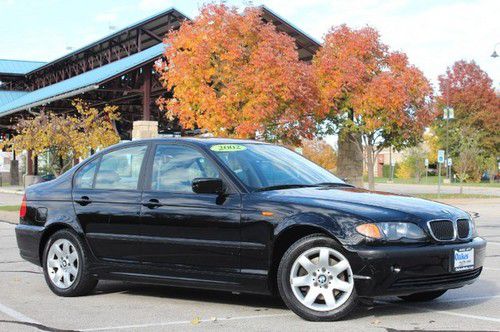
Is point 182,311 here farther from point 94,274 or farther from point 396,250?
point 396,250

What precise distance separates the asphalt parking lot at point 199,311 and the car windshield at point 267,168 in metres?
1.14

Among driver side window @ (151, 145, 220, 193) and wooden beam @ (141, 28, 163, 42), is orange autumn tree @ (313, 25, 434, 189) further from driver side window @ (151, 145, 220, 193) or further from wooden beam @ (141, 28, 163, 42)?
driver side window @ (151, 145, 220, 193)

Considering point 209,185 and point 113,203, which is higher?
point 209,185

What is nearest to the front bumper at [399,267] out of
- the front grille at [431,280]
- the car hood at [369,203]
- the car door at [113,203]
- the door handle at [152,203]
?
the front grille at [431,280]

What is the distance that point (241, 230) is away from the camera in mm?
6844

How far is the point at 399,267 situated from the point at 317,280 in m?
0.68

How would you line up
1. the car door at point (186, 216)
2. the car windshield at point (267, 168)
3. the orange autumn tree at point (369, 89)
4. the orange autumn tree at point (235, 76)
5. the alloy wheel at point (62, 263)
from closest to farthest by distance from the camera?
the car door at point (186, 216) < the car windshield at point (267, 168) < the alloy wheel at point (62, 263) < the orange autumn tree at point (235, 76) < the orange autumn tree at point (369, 89)

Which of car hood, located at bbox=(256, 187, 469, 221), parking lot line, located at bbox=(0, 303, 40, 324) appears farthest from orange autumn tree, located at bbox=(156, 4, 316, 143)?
car hood, located at bbox=(256, 187, 469, 221)

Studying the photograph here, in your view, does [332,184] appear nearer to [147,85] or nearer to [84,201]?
[84,201]

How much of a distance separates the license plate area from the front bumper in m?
0.07

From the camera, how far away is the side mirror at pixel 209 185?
6.94 meters

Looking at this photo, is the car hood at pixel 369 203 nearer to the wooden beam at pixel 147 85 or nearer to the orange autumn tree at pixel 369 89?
the orange autumn tree at pixel 369 89

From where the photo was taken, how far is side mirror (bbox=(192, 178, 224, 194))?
22.8ft

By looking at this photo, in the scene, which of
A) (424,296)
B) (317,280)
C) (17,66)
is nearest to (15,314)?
(317,280)
